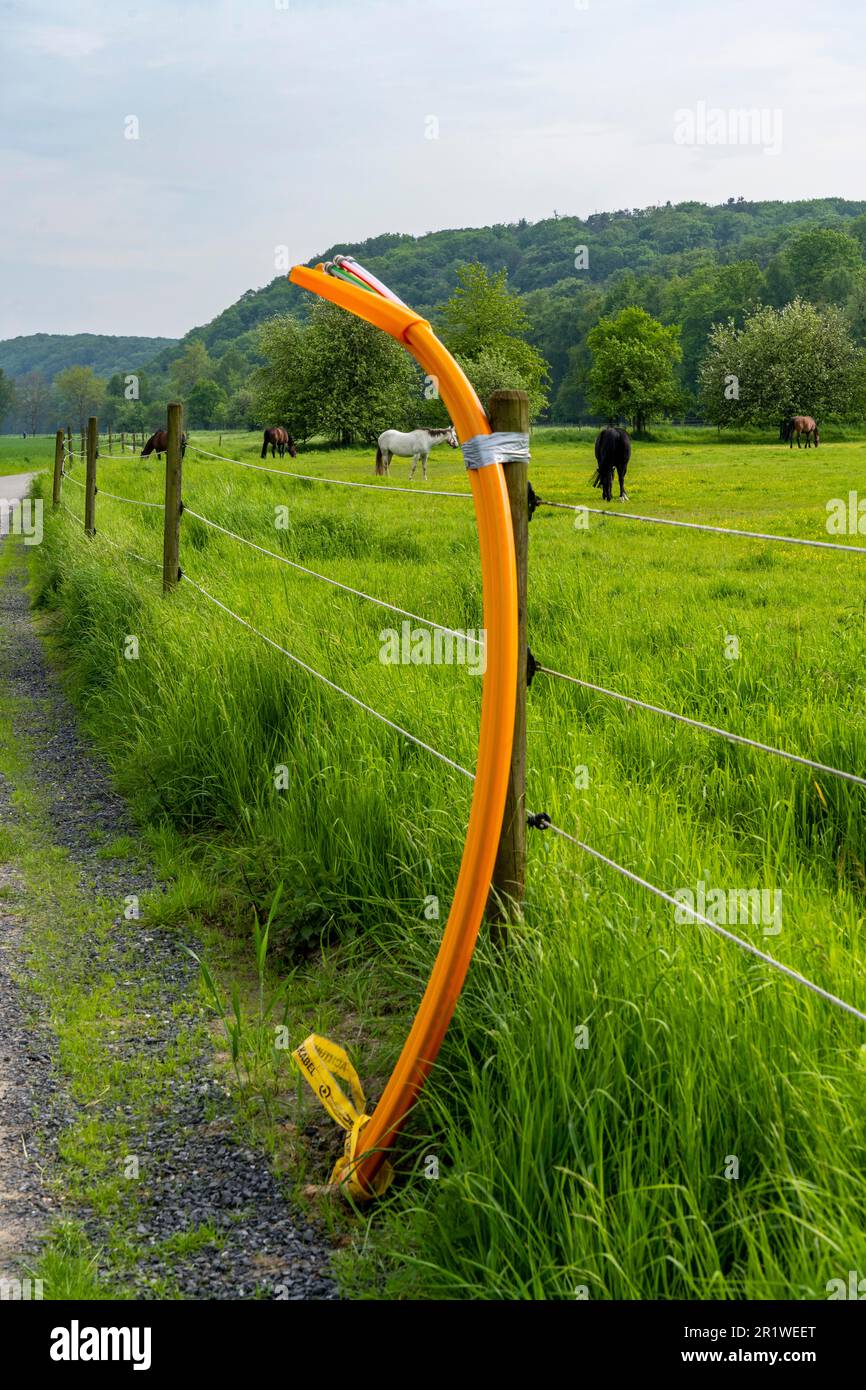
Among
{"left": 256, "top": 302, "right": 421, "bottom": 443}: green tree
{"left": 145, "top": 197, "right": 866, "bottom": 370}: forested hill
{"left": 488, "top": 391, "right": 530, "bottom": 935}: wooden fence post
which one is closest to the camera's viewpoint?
{"left": 488, "top": 391, "right": 530, "bottom": 935}: wooden fence post

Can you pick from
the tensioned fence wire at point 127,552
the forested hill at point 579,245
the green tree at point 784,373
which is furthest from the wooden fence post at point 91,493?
the forested hill at point 579,245

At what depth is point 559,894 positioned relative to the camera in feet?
9.56

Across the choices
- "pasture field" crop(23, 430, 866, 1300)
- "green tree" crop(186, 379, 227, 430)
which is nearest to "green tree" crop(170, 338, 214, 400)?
"green tree" crop(186, 379, 227, 430)

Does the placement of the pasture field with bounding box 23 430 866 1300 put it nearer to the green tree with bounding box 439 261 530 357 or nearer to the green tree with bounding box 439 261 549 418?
the green tree with bounding box 439 261 549 418

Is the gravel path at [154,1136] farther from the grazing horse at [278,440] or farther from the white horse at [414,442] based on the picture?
the grazing horse at [278,440]

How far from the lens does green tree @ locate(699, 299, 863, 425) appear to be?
5941 centimetres

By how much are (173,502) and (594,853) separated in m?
5.32

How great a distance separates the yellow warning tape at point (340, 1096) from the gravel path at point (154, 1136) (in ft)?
0.49

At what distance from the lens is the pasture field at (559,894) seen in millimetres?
2068

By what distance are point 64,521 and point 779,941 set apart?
13.5m

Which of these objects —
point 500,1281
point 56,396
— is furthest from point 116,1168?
point 56,396

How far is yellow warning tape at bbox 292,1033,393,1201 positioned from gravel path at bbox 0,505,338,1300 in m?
0.15

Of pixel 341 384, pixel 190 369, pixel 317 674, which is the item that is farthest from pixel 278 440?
pixel 190 369
